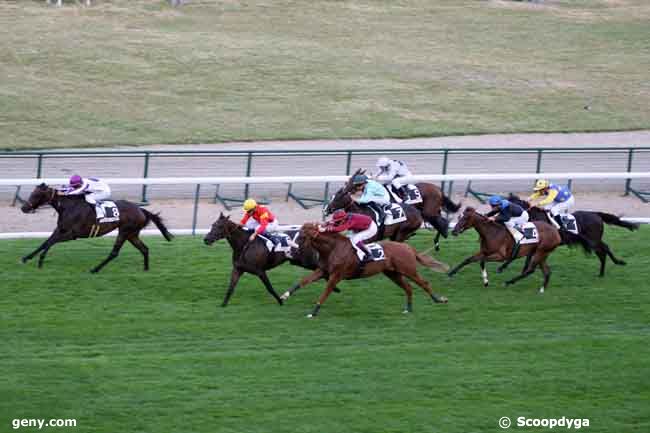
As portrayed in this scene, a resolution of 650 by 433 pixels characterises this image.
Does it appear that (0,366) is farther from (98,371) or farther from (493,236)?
(493,236)

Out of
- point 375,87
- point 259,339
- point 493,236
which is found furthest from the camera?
point 375,87

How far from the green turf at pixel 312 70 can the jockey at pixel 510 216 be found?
11.2 m

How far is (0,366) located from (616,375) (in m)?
5.73

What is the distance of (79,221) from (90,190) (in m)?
0.40

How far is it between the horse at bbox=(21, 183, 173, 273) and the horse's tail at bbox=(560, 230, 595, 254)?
5186mm

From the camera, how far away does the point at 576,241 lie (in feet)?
44.8

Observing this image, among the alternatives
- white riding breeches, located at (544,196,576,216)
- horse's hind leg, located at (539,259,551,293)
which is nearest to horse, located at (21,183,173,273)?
horse's hind leg, located at (539,259,551,293)

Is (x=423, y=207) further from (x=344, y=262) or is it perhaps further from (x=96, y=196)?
(x=96, y=196)

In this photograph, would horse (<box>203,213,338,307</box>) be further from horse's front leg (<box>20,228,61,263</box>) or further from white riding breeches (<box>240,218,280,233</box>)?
horse's front leg (<box>20,228,61,263</box>)

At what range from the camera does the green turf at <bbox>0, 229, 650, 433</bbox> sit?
9289mm

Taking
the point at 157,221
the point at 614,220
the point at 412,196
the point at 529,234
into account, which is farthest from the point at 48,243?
the point at 614,220

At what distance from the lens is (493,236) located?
42.7ft

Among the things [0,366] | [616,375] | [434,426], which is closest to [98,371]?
[0,366]

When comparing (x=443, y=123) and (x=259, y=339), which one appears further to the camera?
(x=443, y=123)
